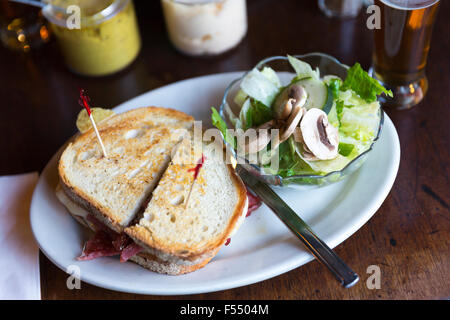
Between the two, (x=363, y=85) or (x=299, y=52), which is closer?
(x=363, y=85)

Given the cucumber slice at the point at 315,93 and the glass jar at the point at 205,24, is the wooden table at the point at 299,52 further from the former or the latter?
the cucumber slice at the point at 315,93
